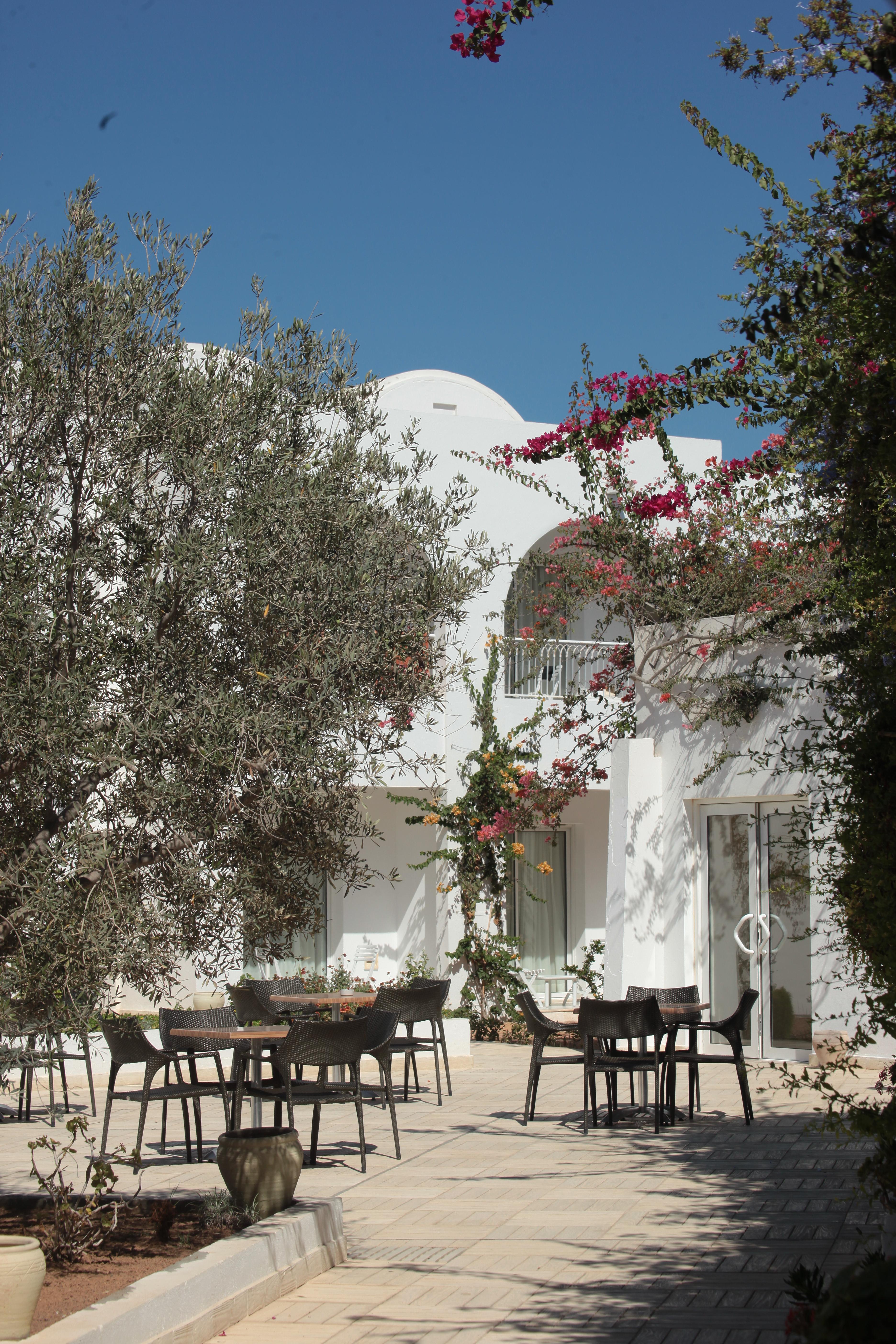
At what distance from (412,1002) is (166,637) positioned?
5783mm

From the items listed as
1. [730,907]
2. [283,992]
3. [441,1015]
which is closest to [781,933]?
[730,907]

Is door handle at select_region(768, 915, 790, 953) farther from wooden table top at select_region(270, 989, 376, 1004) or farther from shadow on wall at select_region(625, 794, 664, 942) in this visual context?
wooden table top at select_region(270, 989, 376, 1004)

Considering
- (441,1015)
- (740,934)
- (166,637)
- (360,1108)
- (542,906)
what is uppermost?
(166,637)

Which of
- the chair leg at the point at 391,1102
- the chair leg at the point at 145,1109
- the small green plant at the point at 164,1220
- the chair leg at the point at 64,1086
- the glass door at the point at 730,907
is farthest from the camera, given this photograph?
the glass door at the point at 730,907

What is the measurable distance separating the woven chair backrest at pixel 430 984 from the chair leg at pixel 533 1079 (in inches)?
40.8

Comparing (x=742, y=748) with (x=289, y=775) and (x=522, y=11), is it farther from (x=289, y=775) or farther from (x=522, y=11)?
(x=522, y=11)

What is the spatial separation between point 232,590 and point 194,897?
1077 millimetres

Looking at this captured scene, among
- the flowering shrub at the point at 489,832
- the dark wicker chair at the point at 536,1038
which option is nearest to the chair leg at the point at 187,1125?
the dark wicker chair at the point at 536,1038

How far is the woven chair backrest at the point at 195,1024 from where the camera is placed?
27.8ft

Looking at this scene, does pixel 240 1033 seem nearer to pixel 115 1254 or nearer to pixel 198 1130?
pixel 198 1130

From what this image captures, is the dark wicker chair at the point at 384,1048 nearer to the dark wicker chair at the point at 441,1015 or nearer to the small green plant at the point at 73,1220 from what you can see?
the dark wicker chair at the point at 441,1015

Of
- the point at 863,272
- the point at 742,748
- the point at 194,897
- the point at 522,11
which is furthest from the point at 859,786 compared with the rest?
the point at 742,748

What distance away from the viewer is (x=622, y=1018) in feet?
28.1

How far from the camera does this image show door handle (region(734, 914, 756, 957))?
1149 cm
